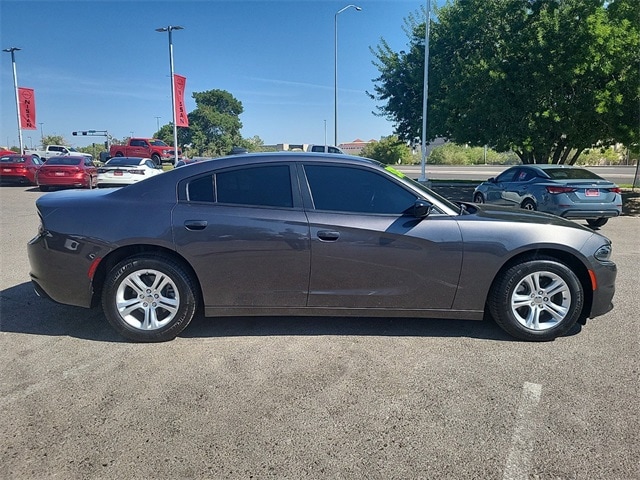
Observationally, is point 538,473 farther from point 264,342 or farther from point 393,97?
point 393,97

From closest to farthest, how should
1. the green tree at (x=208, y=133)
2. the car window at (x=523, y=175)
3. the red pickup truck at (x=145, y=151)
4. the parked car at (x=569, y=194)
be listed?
1. the parked car at (x=569, y=194)
2. the car window at (x=523, y=175)
3. the red pickup truck at (x=145, y=151)
4. the green tree at (x=208, y=133)

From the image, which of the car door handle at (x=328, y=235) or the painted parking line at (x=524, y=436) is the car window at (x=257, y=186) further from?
the painted parking line at (x=524, y=436)

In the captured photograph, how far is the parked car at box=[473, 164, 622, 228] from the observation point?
31.1 ft

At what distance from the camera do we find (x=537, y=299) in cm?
377

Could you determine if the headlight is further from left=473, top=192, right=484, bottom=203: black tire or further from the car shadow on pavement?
left=473, top=192, right=484, bottom=203: black tire

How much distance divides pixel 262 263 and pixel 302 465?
1.72 meters

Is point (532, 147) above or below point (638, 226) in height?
above

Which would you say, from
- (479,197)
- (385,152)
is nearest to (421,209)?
(479,197)

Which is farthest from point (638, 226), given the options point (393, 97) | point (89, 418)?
point (393, 97)

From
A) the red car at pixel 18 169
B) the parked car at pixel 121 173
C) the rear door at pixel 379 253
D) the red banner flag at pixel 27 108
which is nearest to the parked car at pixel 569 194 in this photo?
the rear door at pixel 379 253

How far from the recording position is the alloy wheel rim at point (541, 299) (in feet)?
12.4

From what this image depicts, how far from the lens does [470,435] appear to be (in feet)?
8.34

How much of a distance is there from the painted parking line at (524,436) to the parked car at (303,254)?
90cm

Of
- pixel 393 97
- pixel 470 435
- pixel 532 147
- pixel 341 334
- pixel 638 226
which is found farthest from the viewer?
pixel 393 97
